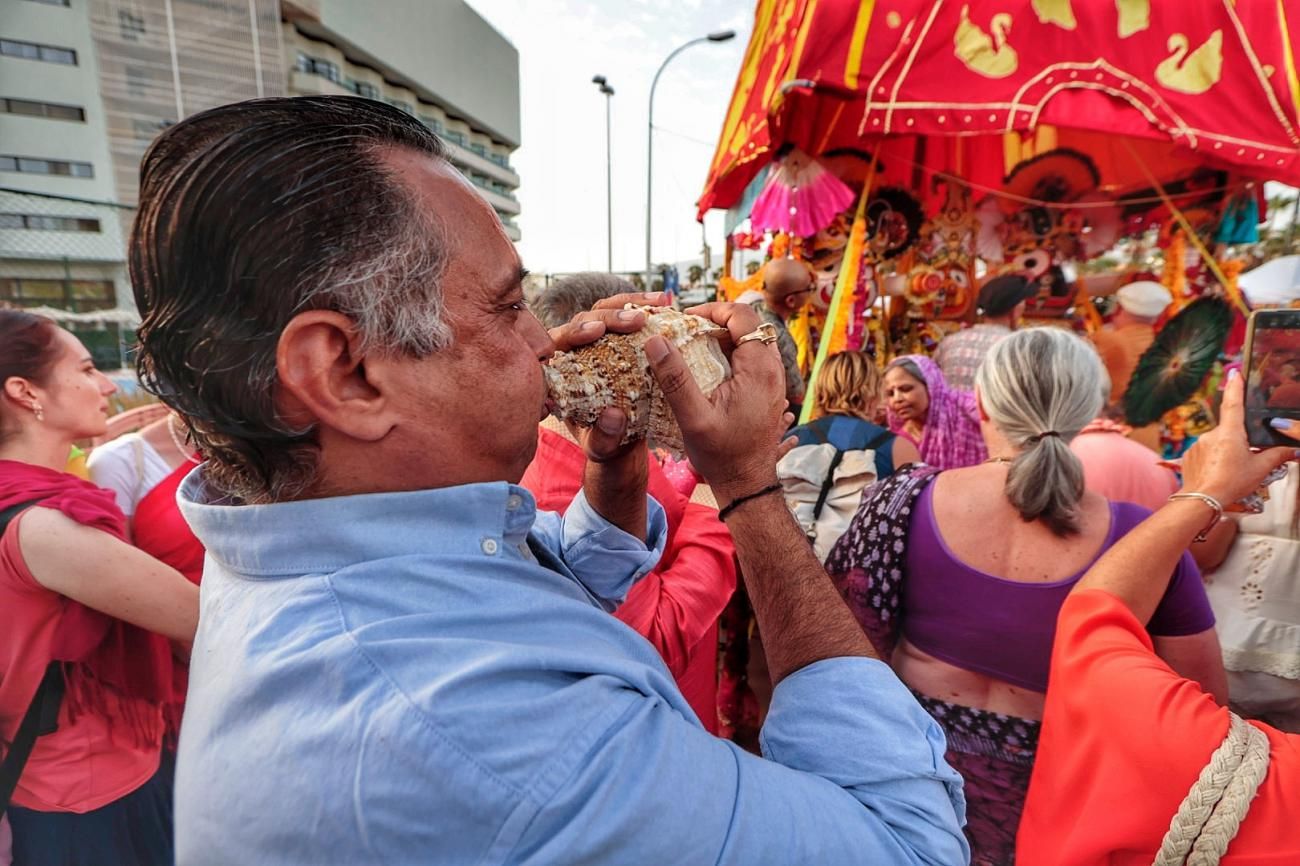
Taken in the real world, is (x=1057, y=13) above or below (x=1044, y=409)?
above

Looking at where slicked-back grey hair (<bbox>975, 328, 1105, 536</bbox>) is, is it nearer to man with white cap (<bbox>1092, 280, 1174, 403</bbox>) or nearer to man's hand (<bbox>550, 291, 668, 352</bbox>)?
man's hand (<bbox>550, 291, 668, 352</bbox>)

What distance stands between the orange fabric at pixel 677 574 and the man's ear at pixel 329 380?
2.62 feet

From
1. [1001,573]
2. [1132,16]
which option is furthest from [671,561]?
[1132,16]

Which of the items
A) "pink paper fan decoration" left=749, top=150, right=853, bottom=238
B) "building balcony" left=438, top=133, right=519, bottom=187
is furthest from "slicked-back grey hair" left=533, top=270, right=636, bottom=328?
"building balcony" left=438, top=133, right=519, bottom=187

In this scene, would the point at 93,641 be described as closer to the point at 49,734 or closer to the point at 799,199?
the point at 49,734

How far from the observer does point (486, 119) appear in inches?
1967

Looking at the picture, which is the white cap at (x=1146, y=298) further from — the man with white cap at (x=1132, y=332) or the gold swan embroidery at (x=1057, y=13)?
the gold swan embroidery at (x=1057, y=13)

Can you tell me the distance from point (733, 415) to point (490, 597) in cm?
47

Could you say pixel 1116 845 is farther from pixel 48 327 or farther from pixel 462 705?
pixel 48 327

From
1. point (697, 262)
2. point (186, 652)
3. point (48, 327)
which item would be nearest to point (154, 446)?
point (48, 327)

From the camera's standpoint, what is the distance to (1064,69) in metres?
4.73

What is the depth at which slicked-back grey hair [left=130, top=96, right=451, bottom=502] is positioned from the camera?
728 millimetres

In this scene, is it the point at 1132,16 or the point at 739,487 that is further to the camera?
the point at 1132,16

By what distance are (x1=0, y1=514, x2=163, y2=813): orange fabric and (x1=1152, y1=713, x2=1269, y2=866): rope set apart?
8.06 ft
